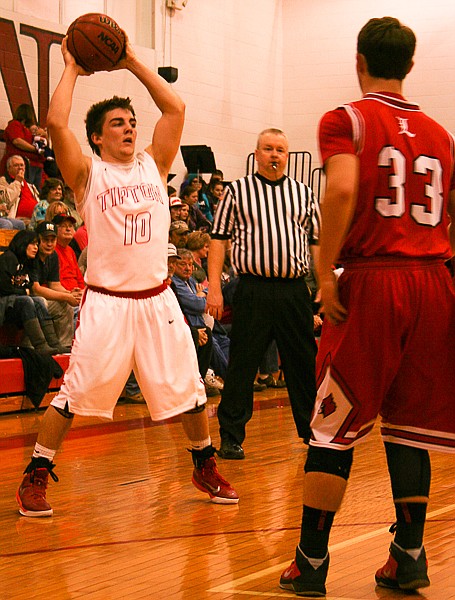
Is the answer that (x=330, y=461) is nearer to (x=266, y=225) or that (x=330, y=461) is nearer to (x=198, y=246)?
(x=266, y=225)

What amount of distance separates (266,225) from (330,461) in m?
2.81

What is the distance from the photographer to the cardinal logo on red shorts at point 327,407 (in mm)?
3098

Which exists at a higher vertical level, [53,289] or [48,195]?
[48,195]

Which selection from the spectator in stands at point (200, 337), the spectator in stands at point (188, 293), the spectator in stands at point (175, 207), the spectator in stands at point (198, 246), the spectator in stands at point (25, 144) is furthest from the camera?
the spectator in stands at point (25, 144)

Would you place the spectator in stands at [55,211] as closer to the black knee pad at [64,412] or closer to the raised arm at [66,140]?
the raised arm at [66,140]

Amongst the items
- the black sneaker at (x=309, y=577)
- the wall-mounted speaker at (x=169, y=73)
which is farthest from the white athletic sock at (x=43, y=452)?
the wall-mounted speaker at (x=169, y=73)

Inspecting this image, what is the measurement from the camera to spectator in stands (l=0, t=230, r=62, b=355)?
8164mm

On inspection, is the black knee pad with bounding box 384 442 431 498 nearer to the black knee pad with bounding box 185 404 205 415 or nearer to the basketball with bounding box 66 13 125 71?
the black knee pad with bounding box 185 404 205 415

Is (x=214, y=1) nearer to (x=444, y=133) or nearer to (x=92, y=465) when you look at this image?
(x=92, y=465)

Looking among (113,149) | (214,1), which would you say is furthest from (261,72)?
(113,149)

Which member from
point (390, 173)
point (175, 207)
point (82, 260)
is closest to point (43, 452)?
point (390, 173)

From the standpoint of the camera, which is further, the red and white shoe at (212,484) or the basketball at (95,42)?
the red and white shoe at (212,484)

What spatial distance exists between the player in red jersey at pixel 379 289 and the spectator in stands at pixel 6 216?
768cm

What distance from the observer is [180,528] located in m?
4.18
